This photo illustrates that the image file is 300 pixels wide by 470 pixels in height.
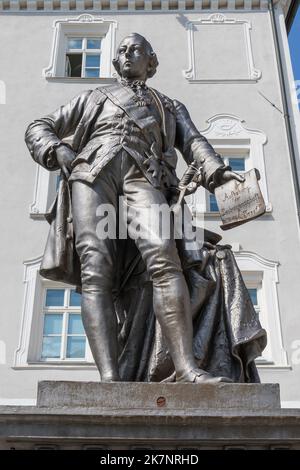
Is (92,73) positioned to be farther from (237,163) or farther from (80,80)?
(237,163)

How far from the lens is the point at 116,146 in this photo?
504 cm

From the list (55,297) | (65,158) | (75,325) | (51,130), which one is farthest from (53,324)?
(65,158)

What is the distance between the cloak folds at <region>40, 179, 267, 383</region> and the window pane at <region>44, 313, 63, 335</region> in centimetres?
840

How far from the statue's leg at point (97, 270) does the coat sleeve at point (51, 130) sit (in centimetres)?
31

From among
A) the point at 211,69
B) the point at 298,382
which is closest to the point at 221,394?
the point at 298,382

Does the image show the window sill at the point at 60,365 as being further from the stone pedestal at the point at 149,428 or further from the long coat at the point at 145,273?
the stone pedestal at the point at 149,428

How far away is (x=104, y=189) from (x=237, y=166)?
10887 millimetres

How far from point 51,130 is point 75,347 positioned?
8.18m

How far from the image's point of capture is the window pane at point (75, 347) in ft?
42.2

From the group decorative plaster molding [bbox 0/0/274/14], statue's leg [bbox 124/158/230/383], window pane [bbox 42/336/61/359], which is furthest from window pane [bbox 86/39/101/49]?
statue's leg [bbox 124/158/230/383]

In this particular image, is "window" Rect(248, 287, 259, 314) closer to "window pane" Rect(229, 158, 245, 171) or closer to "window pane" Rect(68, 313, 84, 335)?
"window pane" Rect(229, 158, 245, 171)

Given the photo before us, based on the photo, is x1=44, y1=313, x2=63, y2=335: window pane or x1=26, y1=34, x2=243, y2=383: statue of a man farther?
x1=44, y1=313, x2=63, y2=335: window pane

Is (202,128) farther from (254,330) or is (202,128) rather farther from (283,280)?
(254,330)

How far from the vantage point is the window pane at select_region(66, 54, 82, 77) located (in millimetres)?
17562
